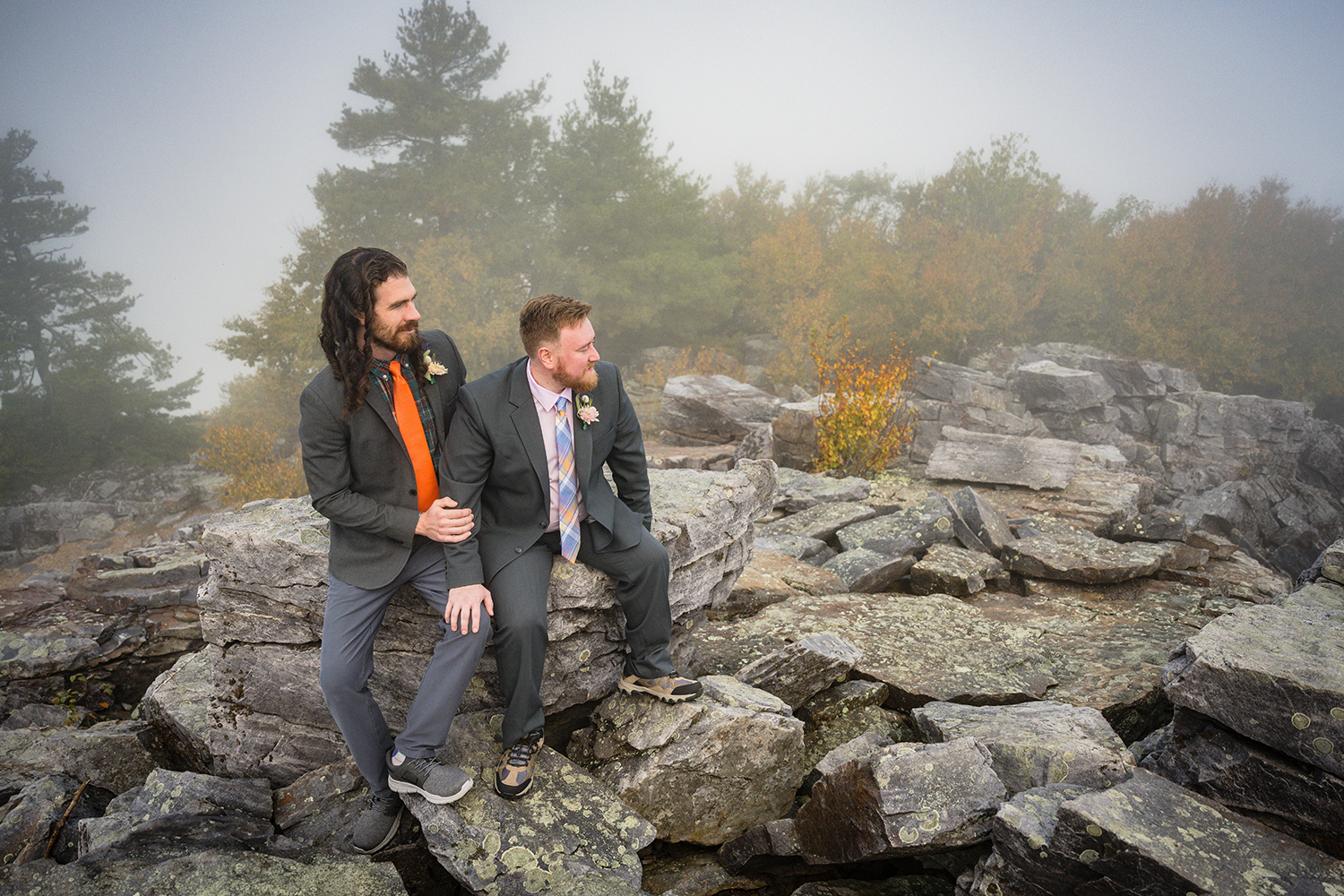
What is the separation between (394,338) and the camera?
3.41 metres

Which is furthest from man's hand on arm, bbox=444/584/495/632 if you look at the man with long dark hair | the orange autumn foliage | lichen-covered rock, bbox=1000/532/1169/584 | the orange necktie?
the orange autumn foliage

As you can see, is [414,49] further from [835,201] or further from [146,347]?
[835,201]

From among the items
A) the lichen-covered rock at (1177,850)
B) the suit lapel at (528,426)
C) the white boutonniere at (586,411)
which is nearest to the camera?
the lichen-covered rock at (1177,850)


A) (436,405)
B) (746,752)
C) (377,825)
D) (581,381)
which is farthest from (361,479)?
(746,752)

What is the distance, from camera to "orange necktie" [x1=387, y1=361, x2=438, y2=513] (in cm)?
349

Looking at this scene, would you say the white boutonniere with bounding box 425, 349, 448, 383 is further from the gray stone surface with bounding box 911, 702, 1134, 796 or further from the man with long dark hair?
the gray stone surface with bounding box 911, 702, 1134, 796

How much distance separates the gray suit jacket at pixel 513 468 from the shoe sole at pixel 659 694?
91 centimetres

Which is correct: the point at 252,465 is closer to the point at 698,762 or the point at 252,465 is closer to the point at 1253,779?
the point at 698,762

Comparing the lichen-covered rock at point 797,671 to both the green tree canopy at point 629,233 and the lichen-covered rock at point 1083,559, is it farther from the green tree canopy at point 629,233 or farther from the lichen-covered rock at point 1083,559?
the green tree canopy at point 629,233

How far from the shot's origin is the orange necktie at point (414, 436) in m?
3.49

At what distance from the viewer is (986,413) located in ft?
71.8

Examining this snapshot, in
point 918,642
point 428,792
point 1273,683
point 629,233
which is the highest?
point 629,233

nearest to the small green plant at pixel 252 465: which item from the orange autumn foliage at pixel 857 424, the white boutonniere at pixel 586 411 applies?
the orange autumn foliage at pixel 857 424

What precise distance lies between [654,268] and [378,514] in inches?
1147
